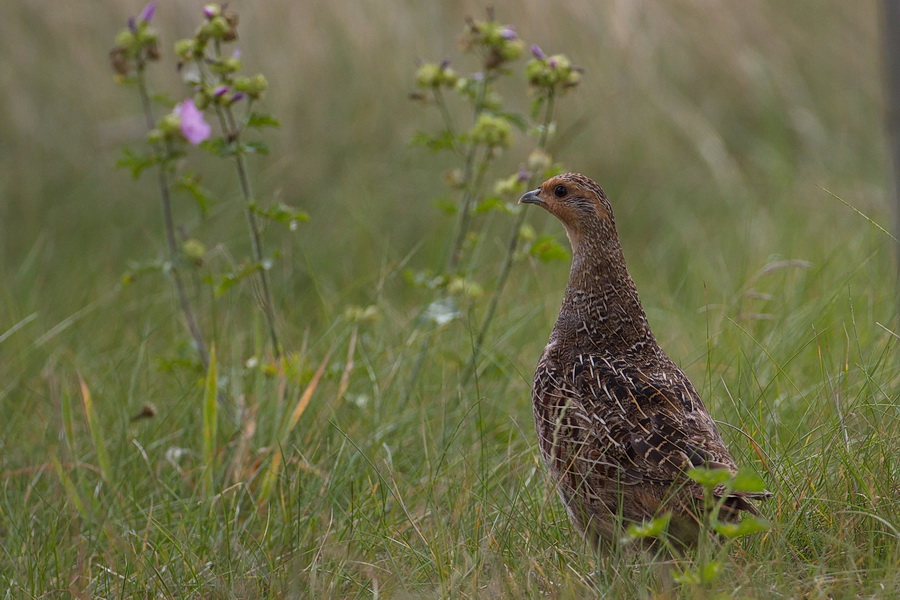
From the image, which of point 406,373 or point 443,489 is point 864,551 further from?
point 406,373

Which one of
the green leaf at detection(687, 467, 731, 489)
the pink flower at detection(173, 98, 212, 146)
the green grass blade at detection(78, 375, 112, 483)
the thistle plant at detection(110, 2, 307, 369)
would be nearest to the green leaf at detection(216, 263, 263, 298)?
the thistle plant at detection(110, 2, 307, 369)

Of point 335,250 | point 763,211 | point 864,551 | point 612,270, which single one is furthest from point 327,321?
point 763,211

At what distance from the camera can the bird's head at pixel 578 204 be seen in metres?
3.61

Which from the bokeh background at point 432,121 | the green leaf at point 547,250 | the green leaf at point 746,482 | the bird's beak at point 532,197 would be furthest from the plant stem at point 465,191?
the green leaf at point 746,482

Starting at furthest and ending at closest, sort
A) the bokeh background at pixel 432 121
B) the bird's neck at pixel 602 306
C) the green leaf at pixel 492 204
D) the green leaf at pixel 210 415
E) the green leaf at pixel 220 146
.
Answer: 1. the bokeh background at pixel 432 121
2. the green leaf at pixel 492 204
3. the green leaf at pixel 220 146
4. the green leaf at pixel 210 415
5. the bird's neck at pixel 602 306

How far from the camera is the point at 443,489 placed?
3723 millimetres

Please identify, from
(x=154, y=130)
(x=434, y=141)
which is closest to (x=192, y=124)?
(x=154, y=130)

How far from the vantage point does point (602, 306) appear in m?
3.52

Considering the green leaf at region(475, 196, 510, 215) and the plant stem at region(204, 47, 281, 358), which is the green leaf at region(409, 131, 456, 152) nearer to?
the green leaf at region(475, 196, 510, 215)

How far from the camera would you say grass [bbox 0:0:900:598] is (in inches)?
125

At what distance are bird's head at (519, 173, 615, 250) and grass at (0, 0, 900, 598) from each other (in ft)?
1.72

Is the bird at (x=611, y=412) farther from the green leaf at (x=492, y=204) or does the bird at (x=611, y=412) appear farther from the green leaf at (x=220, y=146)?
the green leaf at (x=220, y=146)

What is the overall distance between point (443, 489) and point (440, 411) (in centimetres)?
60

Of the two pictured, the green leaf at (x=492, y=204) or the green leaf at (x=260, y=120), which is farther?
the green leaf at (x=492, y=204)
